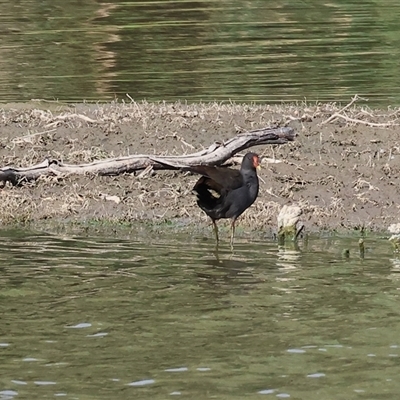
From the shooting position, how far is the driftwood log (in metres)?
11.4

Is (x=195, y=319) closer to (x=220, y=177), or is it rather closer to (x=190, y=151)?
(x=220, y=177)

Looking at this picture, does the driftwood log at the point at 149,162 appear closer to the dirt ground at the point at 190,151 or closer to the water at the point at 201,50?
the dirt ground at the point at 190,151

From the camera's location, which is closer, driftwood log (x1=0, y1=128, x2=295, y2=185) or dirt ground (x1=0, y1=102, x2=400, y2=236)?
dirt ground (x1=0, y1=102, x2=400, y2=236)

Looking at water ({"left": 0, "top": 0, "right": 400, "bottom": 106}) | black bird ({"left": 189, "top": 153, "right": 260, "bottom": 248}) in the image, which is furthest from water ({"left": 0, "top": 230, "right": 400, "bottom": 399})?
water ({"left": 0, "top": 0, "right": 400, "bottom": 106})

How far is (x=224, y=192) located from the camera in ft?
33.2

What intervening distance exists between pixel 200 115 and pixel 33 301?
5.23 metres

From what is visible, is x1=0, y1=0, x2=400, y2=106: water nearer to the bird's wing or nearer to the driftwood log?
the driftwood log

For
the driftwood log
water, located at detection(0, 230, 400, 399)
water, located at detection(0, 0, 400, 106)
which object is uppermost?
the driftwood log

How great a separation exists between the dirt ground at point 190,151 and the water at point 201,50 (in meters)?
3.20

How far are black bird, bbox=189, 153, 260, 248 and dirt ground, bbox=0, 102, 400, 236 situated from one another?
0.48 metres

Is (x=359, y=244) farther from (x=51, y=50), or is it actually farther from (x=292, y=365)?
(x=51, y=50)

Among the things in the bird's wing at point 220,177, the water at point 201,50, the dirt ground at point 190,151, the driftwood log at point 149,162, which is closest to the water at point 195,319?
the bird's wing at point 220,177

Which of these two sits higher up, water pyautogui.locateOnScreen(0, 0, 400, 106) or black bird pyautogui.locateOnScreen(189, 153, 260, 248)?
black bird pyautogui.locateOnScreen(189, 153, 260, 248)

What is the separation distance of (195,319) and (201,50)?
15.0 meters
